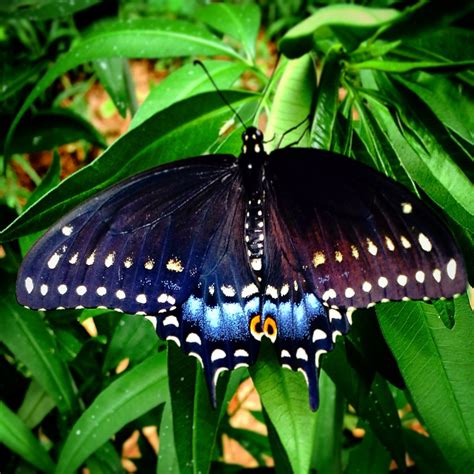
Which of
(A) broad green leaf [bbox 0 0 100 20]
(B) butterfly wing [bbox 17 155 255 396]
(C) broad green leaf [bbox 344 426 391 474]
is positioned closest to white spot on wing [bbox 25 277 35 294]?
(B) butterfly wing [bbox 17 155 255 396]

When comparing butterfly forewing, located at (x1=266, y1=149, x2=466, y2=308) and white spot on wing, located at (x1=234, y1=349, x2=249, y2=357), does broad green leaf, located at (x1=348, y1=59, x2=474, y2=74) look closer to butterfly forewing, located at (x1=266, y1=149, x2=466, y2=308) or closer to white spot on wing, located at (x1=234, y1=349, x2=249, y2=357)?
butterfly forewing, located at (x1=266, y1=149, x2=466, y2=308)

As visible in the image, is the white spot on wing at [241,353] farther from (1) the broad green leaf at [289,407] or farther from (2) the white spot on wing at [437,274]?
(2) the white spot on wing at [437,274]

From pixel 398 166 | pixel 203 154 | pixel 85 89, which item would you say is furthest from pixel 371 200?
pixel 85 89

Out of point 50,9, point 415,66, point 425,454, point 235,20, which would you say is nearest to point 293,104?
point 415,66

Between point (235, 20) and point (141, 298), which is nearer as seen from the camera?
point (141, 298)

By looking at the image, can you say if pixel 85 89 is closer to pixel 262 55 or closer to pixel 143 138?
pixel 262 55

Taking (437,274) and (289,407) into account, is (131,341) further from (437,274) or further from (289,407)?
(437,274)

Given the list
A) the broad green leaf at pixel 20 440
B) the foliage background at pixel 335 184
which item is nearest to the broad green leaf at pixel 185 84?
the foliage background at pixel 335 184
